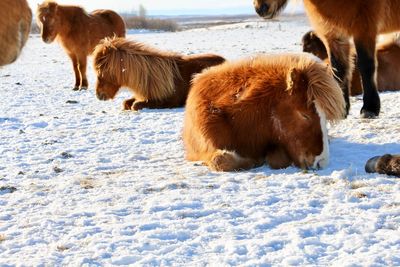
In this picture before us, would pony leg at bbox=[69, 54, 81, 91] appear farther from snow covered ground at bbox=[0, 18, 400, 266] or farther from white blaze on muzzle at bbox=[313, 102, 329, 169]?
white blaze on muzzle at bbox=[313, 102, 329, 169]

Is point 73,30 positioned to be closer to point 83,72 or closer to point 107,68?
point 83,72

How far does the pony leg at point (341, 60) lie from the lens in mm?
6570

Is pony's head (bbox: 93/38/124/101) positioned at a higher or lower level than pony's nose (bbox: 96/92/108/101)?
higher

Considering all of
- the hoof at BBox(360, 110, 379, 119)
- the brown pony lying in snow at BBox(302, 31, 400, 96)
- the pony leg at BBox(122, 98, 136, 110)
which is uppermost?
the brown pony lying in snow at BBox(302, 31, 400, 96)

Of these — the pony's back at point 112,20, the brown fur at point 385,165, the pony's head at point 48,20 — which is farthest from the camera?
the pony's back at point 112,20

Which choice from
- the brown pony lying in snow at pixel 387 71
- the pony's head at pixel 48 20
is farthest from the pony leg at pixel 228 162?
the pony's head at pixel 48 20

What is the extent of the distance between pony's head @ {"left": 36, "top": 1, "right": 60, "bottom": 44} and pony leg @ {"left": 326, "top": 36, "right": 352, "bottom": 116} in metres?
7.36

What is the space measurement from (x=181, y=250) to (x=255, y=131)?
173 centimetres

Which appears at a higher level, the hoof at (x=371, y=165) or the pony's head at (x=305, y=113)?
the pony's head at (x=305, y=113)

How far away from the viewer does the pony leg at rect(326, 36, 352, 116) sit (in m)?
6.57

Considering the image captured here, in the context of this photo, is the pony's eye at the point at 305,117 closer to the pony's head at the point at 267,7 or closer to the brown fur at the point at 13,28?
the pony's head at the point at 267,7

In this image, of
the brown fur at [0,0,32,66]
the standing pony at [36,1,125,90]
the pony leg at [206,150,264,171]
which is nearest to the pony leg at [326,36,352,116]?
the pony leg at [206,150,264,171]

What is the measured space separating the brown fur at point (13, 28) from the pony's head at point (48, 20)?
32.6ft

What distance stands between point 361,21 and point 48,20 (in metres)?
7.97
